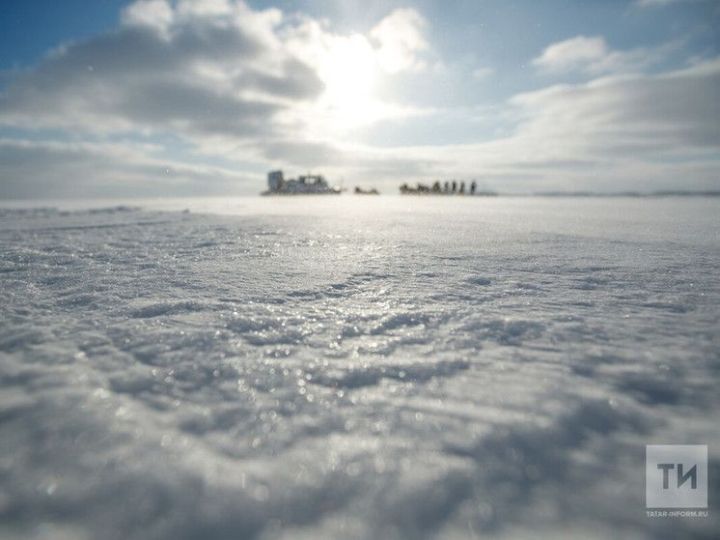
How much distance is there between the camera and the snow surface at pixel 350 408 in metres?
0.83

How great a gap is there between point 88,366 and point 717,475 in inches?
83.1

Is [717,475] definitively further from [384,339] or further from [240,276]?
[240,276]

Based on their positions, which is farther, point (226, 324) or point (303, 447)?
point (226, 324)

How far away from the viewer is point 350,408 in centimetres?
116

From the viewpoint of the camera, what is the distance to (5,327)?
1.78m

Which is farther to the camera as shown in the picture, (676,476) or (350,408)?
(350,408)

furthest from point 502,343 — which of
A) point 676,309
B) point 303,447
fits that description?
point 676,309

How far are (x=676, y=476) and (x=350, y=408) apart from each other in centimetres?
89

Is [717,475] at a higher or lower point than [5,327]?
lower

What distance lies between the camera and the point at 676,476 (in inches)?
34.7

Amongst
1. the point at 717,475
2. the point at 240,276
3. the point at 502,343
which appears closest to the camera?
the point at 717,475

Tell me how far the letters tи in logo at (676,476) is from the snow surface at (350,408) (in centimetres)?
3

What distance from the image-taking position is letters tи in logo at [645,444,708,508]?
87 centimetres

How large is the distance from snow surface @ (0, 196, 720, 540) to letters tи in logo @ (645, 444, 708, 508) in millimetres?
26
